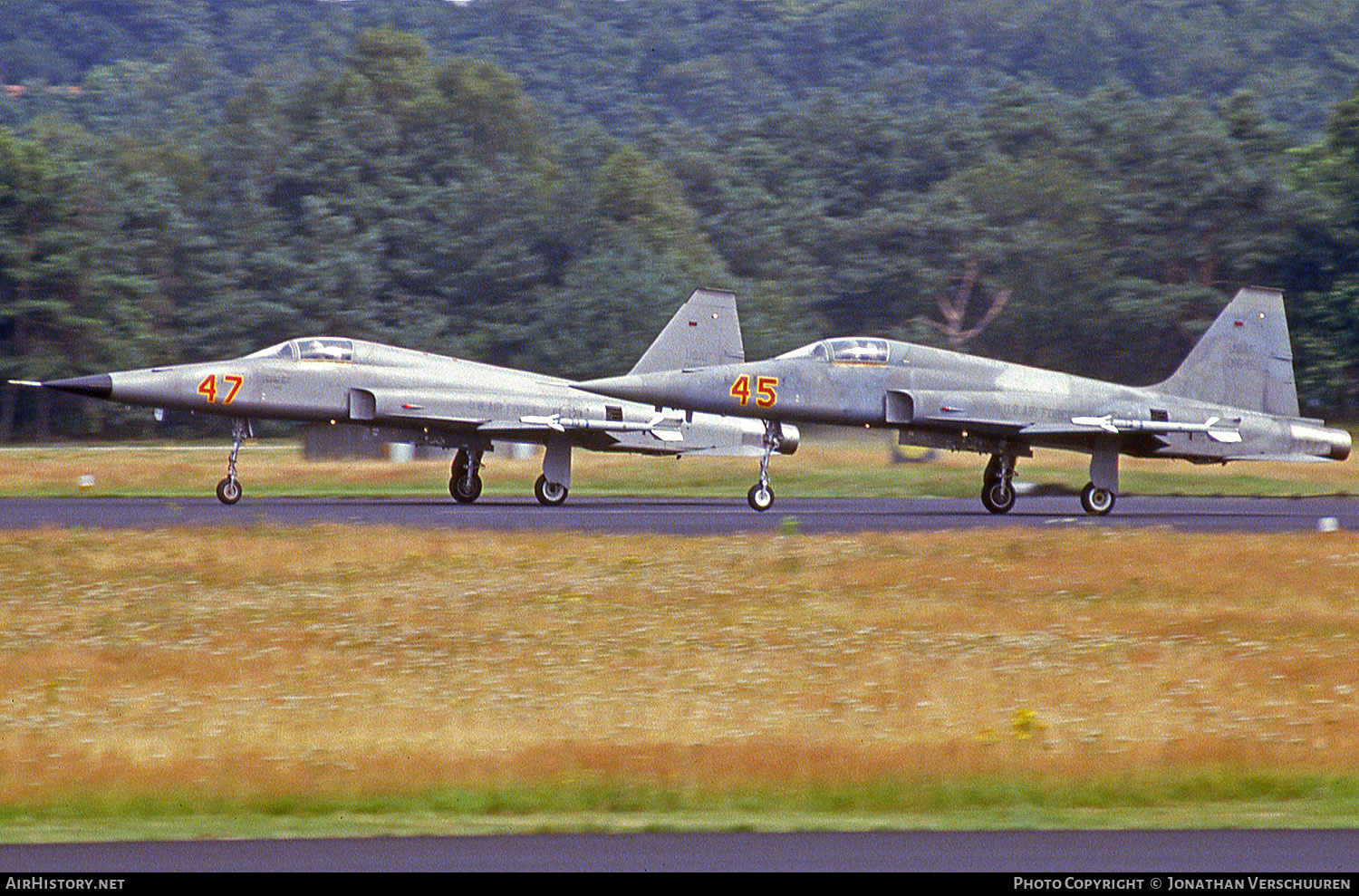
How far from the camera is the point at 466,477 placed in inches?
1144

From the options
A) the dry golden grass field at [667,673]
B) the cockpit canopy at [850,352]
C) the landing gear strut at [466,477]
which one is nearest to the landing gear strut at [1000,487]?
the cockpit canopy at [850,352]

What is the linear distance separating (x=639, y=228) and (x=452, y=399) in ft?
143

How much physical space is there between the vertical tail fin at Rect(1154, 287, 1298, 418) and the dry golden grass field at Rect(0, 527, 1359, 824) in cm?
692

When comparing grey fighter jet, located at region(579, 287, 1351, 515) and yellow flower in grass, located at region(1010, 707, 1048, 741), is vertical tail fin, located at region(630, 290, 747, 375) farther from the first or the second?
yellow flower in grass, located at region(1010, 707, 1048, 741)

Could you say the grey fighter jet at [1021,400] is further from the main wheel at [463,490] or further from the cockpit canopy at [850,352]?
the main wheel at [463,490]

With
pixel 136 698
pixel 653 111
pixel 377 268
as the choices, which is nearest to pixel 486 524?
pixel 136 698

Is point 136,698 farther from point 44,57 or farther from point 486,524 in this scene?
point 44,57

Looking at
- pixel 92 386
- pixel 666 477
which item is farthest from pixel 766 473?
pixel 92 386

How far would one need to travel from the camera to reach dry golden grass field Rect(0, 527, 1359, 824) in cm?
1019

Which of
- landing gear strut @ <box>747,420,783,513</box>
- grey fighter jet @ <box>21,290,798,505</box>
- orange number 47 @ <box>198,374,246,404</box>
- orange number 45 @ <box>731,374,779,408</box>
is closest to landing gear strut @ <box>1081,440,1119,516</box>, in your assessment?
grey fighter jet @ <box>21,290,798,505</box>

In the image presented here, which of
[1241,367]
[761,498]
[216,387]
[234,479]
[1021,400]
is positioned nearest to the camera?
[1021,400]

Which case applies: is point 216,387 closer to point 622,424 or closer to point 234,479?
point 234,479

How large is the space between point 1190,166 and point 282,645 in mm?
60460

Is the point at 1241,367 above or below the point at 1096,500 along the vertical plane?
above
